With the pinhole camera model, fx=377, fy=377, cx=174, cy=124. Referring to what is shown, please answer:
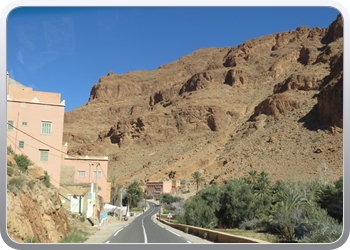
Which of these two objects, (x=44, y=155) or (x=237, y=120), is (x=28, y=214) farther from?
(x=237, y=120)

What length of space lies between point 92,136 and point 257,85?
56.3 meters

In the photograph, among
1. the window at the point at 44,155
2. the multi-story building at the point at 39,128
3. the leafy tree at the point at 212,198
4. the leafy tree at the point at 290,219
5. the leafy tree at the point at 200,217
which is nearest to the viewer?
the leafy tree at the point at 290,219

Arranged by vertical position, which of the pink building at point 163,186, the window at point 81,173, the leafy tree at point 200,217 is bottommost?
the pink building at point 163,186

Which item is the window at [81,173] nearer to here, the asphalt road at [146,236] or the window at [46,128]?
the window at [46,128]

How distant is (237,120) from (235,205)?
203 ft

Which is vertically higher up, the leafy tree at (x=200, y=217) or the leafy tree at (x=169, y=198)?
the leafy tree at (x=200, y=217)

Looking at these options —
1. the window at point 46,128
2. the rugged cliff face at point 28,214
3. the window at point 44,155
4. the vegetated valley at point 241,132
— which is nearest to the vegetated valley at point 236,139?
the rugged cliff face at point 28,214

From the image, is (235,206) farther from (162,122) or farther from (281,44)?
(281,44)

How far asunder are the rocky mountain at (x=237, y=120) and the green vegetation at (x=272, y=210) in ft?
40.2

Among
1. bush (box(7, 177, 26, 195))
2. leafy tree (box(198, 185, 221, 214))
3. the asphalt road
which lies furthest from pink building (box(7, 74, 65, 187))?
leafy tree (box(198, 185, 221, 214))

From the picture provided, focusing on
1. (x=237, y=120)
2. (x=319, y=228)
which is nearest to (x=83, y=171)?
(x=319, y=228)

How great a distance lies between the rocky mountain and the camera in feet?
166

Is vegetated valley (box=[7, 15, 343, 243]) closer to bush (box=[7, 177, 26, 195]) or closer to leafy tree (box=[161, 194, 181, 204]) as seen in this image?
bush (box=[7, 177, 26, 195])

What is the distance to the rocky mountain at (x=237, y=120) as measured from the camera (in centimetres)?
5069
